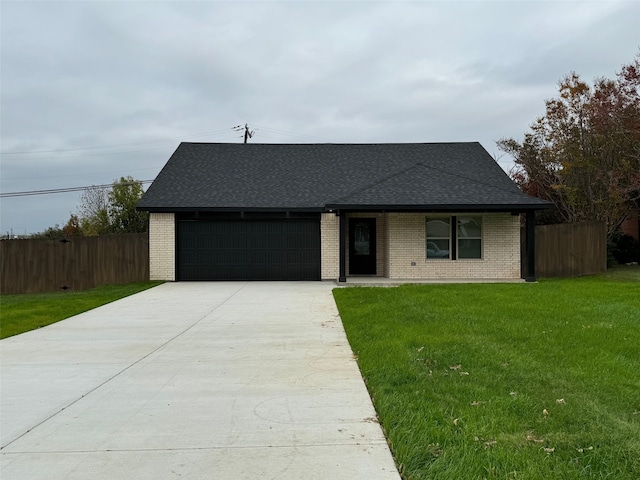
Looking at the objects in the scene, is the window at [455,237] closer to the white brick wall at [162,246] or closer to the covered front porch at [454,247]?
the covered front porch at [454,247]

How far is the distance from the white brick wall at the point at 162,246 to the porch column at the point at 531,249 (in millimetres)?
11506

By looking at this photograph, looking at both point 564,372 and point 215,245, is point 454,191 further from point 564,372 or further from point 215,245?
point 564,372

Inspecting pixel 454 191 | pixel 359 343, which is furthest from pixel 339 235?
pixel 359 343

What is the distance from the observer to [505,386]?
17.5 ft

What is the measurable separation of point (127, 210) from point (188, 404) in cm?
3161

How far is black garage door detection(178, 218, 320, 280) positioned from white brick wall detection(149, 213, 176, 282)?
1.01ft

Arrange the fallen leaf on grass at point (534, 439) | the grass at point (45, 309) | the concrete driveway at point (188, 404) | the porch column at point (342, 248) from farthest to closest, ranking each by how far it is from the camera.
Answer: the porch column at point (342, 248)
the grass at point (45, 309)
the fallen leaf on grass at point (534, 439)
the concrete driveway at point (188, 404)

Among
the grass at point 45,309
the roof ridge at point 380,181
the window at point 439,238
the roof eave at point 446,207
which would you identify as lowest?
the grass at point 45,309

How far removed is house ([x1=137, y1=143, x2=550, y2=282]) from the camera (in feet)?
56.3

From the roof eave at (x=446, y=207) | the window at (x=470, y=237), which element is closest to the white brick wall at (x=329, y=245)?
the roof eave at (x=446, y=207)

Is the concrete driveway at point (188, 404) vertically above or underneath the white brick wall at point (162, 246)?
underneath

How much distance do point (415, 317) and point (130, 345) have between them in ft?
15.3

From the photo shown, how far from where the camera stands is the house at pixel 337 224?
17172 millimetres

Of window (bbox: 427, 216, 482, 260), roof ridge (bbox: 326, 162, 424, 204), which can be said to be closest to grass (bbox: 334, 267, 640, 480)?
window (bbox: 427, 216, 482, 260)
